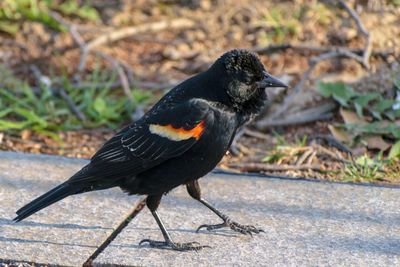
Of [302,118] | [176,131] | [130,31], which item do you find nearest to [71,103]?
[130,31]

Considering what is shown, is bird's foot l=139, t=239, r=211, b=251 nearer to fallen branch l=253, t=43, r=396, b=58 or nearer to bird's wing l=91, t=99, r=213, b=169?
bird's wing l=91, t=99, r=213, b=169

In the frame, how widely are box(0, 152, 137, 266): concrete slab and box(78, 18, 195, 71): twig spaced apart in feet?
6.21

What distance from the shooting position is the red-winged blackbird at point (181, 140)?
406 cm

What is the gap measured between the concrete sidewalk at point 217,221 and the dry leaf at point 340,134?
769 mm

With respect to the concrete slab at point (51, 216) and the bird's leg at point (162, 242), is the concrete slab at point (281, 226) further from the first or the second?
the concrete slab at point (51, 216)

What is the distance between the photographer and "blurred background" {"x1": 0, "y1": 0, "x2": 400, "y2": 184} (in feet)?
18.4

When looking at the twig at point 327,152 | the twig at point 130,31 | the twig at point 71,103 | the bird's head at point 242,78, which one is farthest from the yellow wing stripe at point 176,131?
the twig at point 130,31

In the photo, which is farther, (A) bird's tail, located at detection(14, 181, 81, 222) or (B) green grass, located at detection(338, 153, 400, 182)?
(B) green grass, located at detection(338, 153, 400, 182)

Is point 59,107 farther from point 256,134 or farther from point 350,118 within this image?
point 350,118

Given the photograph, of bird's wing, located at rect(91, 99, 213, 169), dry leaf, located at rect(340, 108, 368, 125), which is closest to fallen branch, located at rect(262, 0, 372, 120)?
dry leaf, located at rect(340, 108, 368, 125)

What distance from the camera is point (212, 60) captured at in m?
6.95

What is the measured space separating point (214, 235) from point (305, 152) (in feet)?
4.63

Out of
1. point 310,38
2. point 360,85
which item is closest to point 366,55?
point 360,85

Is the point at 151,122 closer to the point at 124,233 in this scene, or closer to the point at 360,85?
the point at 124,233
